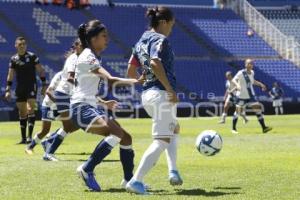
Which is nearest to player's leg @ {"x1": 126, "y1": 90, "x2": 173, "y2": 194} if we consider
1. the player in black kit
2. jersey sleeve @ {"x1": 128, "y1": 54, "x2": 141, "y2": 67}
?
jersey sleeve @ {"x1": 128, "y1": 54, "x2": 141, "y2": 67}

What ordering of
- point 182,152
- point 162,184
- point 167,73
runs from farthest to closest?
point 182,152
point 162,184
point 167,73

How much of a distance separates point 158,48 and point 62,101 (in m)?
4.57

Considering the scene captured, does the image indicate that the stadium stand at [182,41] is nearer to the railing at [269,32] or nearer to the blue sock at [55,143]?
the railing at [269,32]

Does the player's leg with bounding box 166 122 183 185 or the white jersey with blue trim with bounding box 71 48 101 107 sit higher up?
the white jersey with blue trim with bounding box 71 48 101 107

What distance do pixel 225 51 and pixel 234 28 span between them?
284cm

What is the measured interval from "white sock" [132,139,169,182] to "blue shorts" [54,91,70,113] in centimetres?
370

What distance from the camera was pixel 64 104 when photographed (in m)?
11.3

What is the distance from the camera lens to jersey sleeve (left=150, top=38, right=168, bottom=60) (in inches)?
287

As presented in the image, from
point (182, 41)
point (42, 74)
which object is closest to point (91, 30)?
point (42, 74)

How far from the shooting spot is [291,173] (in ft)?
30.1

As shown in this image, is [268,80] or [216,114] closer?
[216,114]

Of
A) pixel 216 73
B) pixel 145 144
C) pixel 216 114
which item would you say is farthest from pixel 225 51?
pixel 145 144

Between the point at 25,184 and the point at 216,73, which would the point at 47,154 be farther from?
the point at 216,73

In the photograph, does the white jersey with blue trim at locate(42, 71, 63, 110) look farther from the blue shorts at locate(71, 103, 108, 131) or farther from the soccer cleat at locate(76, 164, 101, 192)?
the soccer cleat at locate(76, 164, 101, 192)
